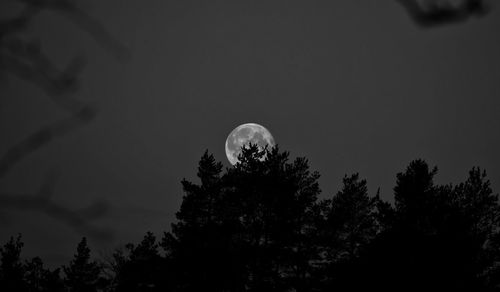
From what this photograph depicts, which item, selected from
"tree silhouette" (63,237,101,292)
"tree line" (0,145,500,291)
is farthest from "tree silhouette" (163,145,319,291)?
"tree silhouette" (63,237,101,292)

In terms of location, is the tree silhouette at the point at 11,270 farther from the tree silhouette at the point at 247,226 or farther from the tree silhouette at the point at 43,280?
the tree silhouette at the point at 247,226

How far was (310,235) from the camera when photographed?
23.2 m

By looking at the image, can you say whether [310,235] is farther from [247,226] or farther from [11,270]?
[11,270]

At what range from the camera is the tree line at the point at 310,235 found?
17.1m

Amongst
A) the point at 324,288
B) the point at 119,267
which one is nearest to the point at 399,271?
the point at 324,288

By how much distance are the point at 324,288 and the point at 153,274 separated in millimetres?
9665

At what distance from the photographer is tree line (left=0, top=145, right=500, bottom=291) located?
672 inches

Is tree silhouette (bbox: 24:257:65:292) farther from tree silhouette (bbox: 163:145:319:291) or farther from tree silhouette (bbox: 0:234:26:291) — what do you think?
tree silhouette (bbox: 163:145:319:291)

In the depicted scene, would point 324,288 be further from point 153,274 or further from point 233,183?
point 153,274

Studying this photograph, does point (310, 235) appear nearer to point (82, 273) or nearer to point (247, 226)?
point (247, 226)

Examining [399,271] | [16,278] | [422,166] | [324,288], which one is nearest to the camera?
[399,271]

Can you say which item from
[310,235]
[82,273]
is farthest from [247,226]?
[82,273]

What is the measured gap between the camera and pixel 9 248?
3631 cm

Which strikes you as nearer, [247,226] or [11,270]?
[247,226]
